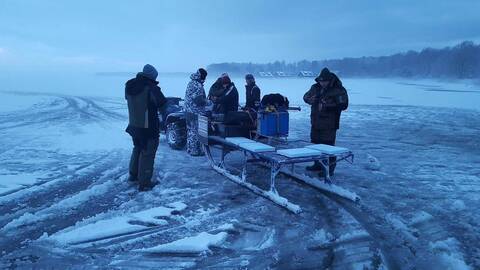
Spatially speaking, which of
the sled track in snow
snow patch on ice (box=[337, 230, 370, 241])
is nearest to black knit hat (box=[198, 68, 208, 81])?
snow patch on ice (box=[337, 230, 370, 241])

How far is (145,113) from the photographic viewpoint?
604cm

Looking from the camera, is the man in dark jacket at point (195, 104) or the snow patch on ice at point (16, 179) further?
the man in dark jacket at point (195, 104)

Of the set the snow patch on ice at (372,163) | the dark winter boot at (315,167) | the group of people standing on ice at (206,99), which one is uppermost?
the group of people standing on ice at (206,99)

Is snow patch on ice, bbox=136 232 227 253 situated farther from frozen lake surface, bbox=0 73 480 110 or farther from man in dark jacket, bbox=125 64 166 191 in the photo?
frozen lake surface, bbox=0 73 480 110

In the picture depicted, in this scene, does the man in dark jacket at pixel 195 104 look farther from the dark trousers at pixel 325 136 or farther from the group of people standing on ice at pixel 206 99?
the dark trousers at pixel 325 136

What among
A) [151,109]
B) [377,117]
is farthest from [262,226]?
[377,117]

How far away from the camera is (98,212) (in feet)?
16.9

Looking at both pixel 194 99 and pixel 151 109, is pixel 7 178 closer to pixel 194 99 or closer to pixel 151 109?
pixel 151 109

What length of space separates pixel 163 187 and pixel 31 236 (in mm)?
2170

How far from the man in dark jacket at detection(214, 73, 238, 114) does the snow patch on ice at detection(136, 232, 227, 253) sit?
149 inches

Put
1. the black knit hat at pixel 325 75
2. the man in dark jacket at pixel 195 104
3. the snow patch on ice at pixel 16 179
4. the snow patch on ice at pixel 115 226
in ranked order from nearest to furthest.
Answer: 1. the snow patch on ice at pixel 115 226
2. the snow patch on ice at pixel 16 179
3. the black knit hat at pixel 325 75
4. the man in dark jacket at pixel 195 104

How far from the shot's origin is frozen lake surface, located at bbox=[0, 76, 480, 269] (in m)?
4.02

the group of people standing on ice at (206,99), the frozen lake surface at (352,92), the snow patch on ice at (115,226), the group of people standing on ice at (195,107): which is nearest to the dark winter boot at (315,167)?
the group of people standing on ice at (195,107)

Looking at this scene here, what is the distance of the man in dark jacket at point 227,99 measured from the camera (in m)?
7.93
